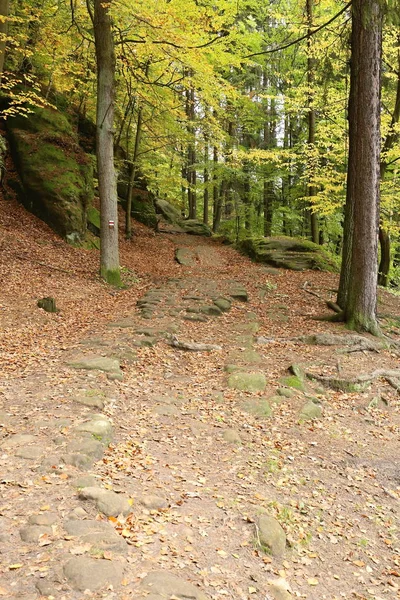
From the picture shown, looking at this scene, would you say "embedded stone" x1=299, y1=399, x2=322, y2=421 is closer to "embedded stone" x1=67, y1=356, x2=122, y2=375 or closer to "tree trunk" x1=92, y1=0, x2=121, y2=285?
"embedded stone" x1=67, y1=356, x2=122, y2=375

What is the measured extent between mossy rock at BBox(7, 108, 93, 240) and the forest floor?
4.85m

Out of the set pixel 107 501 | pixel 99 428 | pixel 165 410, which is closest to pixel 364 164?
pixel 165 410

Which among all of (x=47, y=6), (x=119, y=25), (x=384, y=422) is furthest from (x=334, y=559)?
(x=47, y=6)

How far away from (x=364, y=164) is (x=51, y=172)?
32.8 ft

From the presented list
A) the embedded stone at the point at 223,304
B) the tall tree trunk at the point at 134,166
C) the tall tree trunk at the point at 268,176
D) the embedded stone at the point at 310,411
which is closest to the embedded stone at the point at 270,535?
the embedded stone at the point at 310,411

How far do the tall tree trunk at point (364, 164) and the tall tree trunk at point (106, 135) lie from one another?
5.61 metres

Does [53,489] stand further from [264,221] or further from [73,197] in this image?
[264,221]

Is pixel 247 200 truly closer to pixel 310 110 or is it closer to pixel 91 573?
pixel 310 110

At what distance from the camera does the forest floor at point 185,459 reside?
2.69 metres

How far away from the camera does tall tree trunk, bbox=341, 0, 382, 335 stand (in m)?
7.54

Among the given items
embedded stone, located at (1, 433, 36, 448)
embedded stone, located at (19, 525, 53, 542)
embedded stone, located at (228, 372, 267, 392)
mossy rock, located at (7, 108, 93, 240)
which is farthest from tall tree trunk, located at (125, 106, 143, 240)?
embedded stone, located at (19, 525, 53, 542)

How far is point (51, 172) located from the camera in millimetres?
13711

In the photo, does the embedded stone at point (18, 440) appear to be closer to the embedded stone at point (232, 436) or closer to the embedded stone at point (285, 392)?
the embedded stone at point (232, 436)

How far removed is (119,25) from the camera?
1045 centimetres
